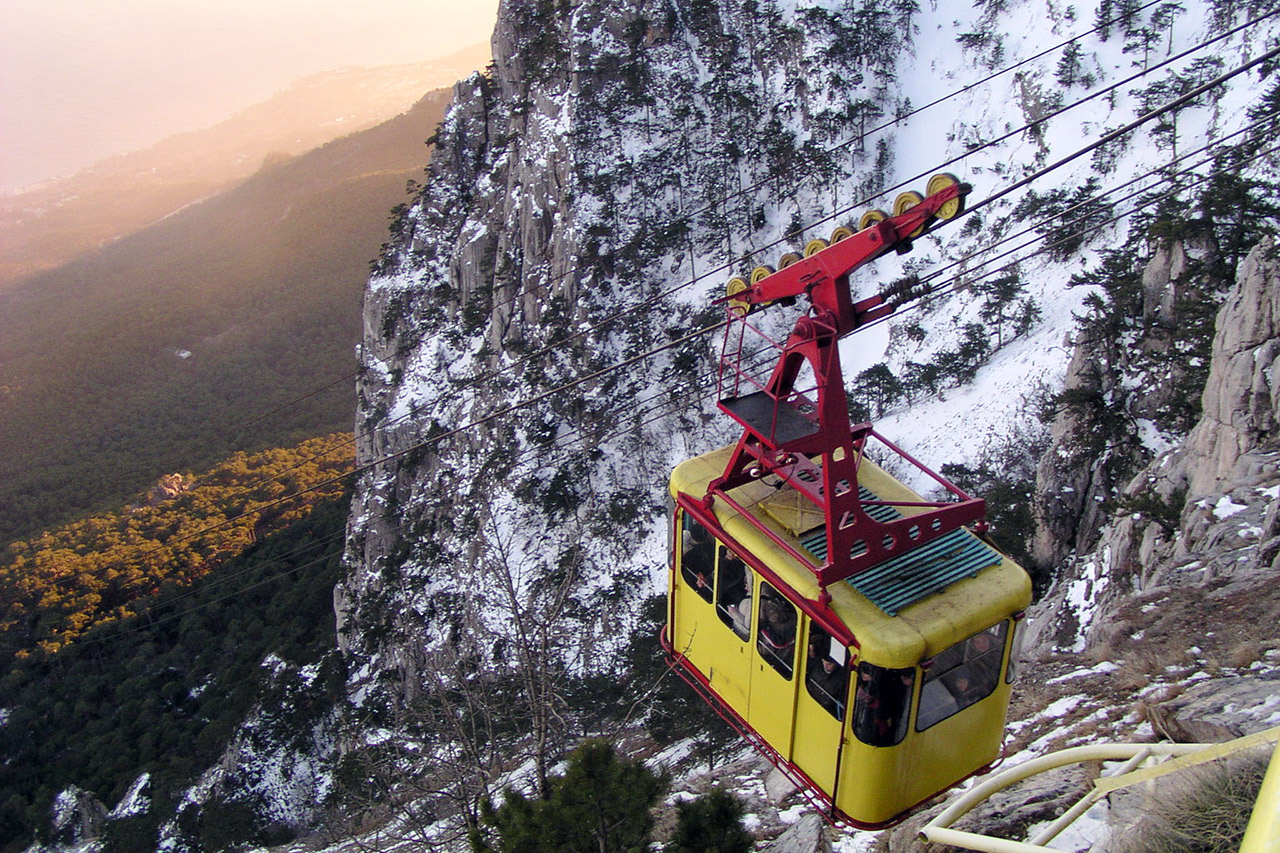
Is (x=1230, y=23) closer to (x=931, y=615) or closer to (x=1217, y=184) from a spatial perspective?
(x=1217, y=184)

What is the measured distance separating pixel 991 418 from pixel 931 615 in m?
25.2

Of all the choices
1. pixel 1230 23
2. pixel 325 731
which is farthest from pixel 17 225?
pixel 1230 23

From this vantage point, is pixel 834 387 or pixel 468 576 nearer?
pixel 834 387

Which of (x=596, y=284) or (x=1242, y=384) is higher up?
(x=1242, y=384)

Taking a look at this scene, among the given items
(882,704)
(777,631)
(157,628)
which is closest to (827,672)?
(882,704)

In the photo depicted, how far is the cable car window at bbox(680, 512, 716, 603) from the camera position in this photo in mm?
8633

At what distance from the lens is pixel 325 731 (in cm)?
4428

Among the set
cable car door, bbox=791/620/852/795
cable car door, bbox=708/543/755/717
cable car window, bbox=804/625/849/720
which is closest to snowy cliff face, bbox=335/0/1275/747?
cable car door, bbox=708/543/755/717

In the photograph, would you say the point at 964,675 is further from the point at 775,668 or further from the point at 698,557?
the point at 698,557

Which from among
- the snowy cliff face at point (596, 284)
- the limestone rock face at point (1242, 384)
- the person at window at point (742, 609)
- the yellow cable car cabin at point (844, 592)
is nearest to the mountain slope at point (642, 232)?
the snowy cliff face at point (596, 284)

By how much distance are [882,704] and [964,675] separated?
44.3 inches

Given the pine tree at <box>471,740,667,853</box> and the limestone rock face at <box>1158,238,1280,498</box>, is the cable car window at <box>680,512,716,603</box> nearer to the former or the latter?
the pine tree at <box>471,740,667,853</box>

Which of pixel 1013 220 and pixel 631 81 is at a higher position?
pixel 631 81

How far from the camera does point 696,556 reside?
8.86 meters
